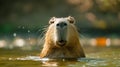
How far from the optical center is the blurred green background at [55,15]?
22594mm

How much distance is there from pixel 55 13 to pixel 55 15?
349 mm

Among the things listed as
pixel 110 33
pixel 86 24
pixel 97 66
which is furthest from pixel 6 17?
pixel 97 66

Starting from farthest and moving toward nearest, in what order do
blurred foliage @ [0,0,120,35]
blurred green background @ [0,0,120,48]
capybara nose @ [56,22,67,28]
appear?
blurred foliage @ [0,0,120,35], blurred green background @ [0,0,120,48], capybara nose @ [56,22,67,28]

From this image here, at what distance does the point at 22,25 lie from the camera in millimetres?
24234

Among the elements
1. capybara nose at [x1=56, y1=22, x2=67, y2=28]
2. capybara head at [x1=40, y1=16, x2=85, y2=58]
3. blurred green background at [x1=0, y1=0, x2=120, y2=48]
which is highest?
blurred green background at [x1=0, y1=0, x2=120, y2=48]

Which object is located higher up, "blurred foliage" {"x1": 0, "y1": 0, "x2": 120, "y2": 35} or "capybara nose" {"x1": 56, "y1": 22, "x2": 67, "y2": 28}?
"blurred foliage" {"x1": 0, "y1": 0, "x2": 120, "y2": 35}

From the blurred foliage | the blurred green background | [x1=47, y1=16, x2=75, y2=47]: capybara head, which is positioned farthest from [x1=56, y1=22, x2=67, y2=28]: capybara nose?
the blurred foliage

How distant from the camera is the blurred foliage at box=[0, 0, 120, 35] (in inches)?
934

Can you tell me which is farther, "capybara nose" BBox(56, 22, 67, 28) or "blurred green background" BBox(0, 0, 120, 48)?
"blurred green background" BBox(0, 0, 120, 48)

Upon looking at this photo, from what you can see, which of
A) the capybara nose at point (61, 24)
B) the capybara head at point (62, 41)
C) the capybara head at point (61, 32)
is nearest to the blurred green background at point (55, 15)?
the capybara head at point (62, 41)

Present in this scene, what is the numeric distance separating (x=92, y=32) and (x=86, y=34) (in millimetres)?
408

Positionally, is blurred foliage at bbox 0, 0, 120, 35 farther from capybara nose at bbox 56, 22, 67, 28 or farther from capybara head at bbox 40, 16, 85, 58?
capybara nose at bbox 56, 22, 67, 28

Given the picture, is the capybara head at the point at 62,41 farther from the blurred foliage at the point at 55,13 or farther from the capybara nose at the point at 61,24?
the blurred foliage at the point at 55,13

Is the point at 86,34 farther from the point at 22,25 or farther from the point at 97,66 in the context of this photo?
the point at 97,66
